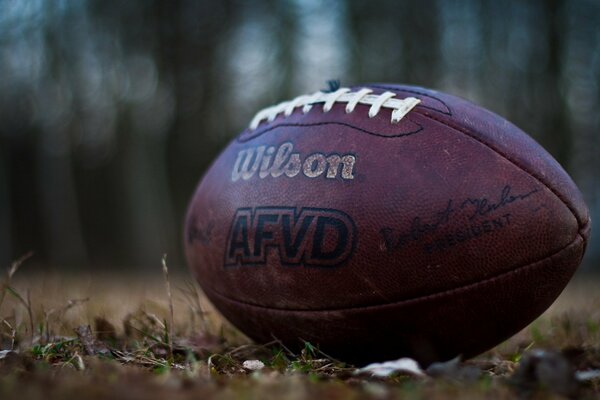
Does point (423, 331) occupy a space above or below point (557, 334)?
above

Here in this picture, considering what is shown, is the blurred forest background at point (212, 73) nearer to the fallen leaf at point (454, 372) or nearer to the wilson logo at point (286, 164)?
the wilson logo at point (286, 164)

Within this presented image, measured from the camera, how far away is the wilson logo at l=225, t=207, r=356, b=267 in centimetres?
214

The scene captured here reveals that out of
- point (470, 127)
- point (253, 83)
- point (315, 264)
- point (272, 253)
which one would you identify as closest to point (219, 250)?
point (272, 253)

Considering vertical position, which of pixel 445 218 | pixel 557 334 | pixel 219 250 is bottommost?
pixel 557 334

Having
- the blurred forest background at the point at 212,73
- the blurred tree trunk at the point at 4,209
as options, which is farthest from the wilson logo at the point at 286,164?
the blurred tree trunk at the point at 4,209

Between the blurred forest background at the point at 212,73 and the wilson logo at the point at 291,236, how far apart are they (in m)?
10.6

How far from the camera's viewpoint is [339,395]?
1457 mm

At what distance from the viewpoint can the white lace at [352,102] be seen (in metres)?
2.31

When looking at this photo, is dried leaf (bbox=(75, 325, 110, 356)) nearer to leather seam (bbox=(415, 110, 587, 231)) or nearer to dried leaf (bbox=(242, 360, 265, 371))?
dried leaf (bbox=(242, 360, 265, 371))

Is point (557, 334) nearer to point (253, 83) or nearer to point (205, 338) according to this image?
point (205, 338)

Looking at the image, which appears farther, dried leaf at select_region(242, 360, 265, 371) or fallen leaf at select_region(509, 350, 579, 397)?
dried leaf at select_region(242, 360, 265, 371)

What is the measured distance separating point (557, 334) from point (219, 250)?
5.54ft
